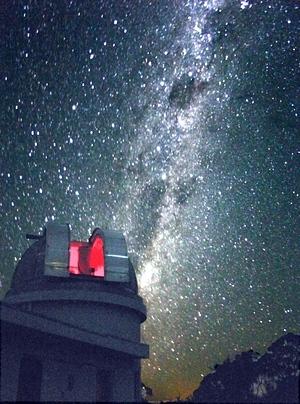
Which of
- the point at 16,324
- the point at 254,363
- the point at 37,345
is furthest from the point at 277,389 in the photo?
the point at 16,324

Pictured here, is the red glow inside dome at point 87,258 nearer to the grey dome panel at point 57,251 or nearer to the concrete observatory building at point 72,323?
the concrete observatory building at point 72,323

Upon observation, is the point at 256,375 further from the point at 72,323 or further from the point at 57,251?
the point at 57,251

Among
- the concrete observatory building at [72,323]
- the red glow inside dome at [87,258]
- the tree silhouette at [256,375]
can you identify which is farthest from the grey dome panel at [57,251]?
the tree silhouette at [256,375]

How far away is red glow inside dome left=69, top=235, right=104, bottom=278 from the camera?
18719 millimetres

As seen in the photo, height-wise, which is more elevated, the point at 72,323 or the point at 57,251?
the point at 57,251

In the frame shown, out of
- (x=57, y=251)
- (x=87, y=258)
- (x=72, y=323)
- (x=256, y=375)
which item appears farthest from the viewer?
(x=256, y=375)

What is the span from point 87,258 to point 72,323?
3.09 metres

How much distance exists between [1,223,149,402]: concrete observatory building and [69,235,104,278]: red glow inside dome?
42 mm

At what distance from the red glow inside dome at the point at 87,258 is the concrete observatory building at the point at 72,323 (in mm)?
42

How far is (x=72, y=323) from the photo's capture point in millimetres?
17094

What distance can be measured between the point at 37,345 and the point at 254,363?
1854 cm

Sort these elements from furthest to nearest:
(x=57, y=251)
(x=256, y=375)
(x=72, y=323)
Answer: (x=256, y=375) < (x=57, y=251) < (x=72, y=323)

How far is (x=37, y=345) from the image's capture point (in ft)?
46.5

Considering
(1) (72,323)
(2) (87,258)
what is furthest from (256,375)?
(1) (72,323)
